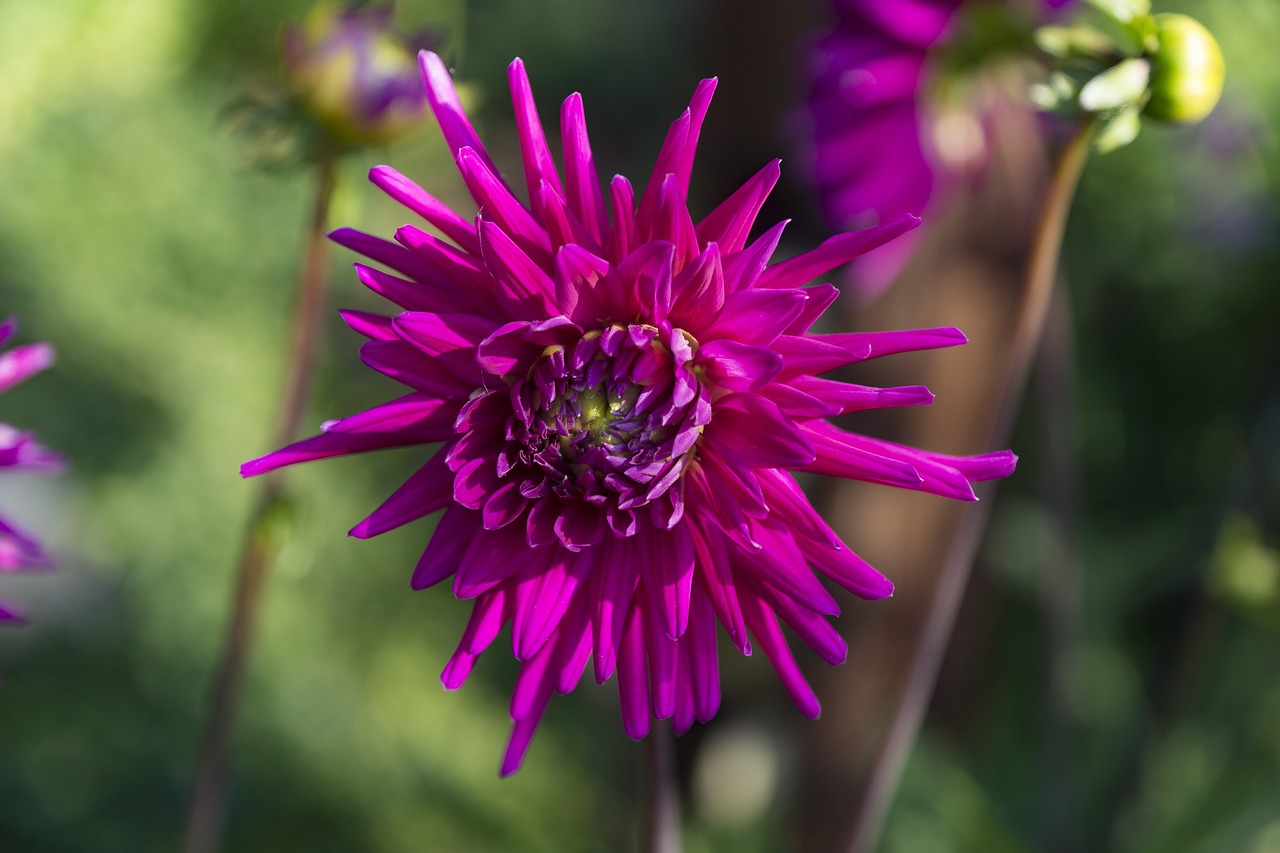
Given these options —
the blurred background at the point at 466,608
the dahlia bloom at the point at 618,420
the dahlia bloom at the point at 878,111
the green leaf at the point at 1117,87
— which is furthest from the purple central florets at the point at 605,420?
the blurred background at the point at 466,608

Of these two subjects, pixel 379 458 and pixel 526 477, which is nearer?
pixel 526 477

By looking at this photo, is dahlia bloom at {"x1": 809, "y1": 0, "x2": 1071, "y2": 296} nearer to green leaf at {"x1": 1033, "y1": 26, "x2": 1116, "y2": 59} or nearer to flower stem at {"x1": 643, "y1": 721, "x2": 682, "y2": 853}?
green leaf at {"x1": 1033, "y1": 26, "x2": 1116, "y2": 59}

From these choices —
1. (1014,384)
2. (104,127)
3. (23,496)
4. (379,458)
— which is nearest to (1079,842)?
(1014,384)

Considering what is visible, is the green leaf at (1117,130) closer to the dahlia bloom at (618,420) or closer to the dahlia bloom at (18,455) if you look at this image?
the dahlia bloom at (618,420)

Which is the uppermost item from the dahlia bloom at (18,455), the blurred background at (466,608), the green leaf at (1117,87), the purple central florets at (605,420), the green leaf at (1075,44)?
the green leaf at (1075,44)

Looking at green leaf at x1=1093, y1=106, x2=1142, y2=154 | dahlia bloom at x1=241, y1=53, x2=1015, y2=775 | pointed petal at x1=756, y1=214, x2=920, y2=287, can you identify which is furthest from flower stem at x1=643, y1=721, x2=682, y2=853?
green leaf at x1=1093, y1=106, x2=1142, y2=154

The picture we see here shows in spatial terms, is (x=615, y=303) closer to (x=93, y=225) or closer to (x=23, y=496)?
(x=23, y=496)

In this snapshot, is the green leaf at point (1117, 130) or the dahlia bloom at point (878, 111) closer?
the green leaf at point (1117, 130)
